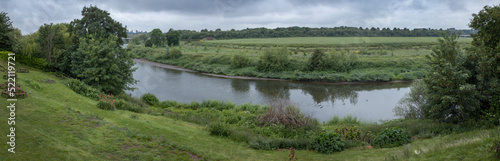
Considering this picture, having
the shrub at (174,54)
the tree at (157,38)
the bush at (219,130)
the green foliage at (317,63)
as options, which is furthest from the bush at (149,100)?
the tree at (157,38)

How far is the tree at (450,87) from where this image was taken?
47.2 feet

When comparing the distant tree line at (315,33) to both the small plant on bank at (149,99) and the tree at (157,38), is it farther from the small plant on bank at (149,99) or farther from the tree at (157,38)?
the small plant on bank at (149,99)

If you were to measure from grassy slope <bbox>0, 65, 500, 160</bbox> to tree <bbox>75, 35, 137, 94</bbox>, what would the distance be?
875cm

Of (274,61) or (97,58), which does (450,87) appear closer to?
(97,58)

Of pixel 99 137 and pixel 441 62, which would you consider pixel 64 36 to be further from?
pixel 441 62

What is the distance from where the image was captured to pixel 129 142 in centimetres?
1165

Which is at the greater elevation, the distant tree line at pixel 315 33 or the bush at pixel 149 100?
the distant tree line at pixel 315 33

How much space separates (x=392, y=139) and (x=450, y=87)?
4747 mm

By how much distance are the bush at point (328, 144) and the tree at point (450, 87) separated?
599 centimetres

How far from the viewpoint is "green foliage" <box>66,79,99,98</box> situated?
68.8 ft

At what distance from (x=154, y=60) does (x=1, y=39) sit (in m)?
45.4

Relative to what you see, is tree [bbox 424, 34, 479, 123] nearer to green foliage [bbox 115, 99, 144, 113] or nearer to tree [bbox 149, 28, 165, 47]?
green foliage [bbox 115, 99, 144, 113]

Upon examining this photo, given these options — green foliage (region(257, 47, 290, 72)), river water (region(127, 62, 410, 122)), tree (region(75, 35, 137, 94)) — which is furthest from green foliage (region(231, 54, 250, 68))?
tree (region(75, 35, 137, 94))

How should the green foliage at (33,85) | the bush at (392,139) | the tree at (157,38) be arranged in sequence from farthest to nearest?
the tree at (157,38)
the green foliage at (33,85)
the bush at (392,139)
